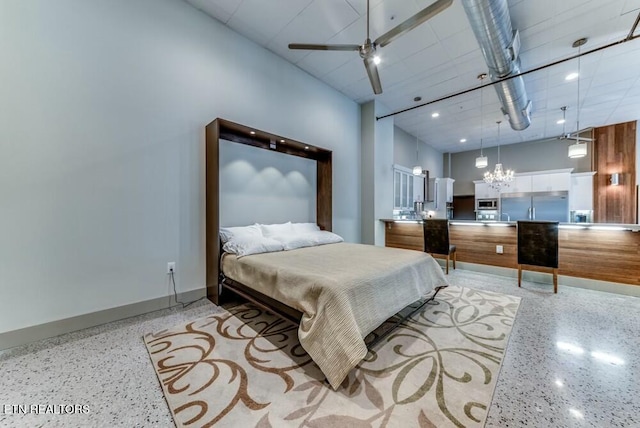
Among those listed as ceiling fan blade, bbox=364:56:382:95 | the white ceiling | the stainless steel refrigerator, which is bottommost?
the stainless steel refrigerator

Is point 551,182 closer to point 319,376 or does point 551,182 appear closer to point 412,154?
point 412,154

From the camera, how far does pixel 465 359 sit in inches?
74.5

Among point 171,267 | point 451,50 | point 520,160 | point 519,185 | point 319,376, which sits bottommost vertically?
point 319,376

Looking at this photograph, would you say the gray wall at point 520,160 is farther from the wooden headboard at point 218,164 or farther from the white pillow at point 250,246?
the white pillow at point 250,246

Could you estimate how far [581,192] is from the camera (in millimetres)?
6809

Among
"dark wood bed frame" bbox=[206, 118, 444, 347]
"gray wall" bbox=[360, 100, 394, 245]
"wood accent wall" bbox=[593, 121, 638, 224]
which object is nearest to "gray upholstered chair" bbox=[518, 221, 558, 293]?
"dark wood bed frame" bbox=[206, 118, 444, 347]

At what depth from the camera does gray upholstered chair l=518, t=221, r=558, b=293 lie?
3.36 meters

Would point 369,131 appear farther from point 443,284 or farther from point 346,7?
point 443,284

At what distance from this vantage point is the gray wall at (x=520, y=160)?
7.29m

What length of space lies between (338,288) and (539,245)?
348 centimetres

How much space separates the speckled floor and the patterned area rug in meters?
0.11

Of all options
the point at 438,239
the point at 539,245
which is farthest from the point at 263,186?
the point at 539,245

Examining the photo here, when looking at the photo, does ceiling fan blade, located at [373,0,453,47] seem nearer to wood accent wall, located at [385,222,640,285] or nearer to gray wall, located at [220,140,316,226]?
gray wall, located at [220,140,316,226]

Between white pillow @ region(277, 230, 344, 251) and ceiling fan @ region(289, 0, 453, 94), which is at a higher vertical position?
ceiling fan @ region(289, 0, 453, 94)
